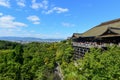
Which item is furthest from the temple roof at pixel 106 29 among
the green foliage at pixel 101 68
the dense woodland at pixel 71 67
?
the green foliage at pixel 101 68

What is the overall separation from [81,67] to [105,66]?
2464 mm

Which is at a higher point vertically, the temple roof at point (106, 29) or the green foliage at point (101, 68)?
the temple roof at point (106, 29)

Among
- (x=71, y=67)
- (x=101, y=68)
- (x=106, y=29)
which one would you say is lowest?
(x=71, y=67)

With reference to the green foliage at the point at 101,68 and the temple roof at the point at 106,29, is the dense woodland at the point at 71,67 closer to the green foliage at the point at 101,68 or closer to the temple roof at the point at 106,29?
the green foliage at the point at 101,68

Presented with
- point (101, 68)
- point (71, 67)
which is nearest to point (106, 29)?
point (71, 67)

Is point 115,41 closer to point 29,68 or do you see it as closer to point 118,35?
point 118,35

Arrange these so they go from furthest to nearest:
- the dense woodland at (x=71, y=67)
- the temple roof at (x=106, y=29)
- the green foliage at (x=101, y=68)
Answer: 1. the temple roof at (x=106, y=29)
2. the dense woodland at (x=71, y=67)
3. the green foliage at (x=101, y=68)

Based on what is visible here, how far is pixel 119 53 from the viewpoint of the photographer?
20.9 meters

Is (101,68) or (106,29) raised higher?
(106,29)

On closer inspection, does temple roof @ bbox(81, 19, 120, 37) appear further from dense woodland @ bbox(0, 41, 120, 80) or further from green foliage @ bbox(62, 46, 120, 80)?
green foliage @ bbox(62, 46, 120, 80)

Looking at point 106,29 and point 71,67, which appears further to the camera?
A: point 106,29

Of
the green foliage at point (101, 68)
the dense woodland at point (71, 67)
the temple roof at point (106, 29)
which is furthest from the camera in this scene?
the temple roof at point (106, 29)

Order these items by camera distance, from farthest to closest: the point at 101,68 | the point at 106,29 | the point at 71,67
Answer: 1. the point at 106,29
2. the point at 71,67
3. the point at 101,68

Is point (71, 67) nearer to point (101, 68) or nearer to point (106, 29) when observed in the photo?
point (101, 68)
